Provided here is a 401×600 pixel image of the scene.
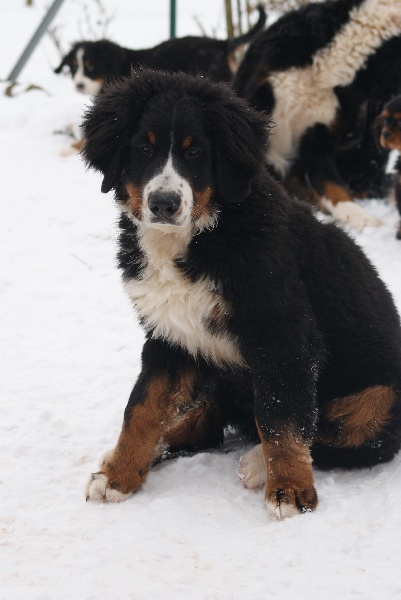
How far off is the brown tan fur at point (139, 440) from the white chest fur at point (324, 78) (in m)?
4.24

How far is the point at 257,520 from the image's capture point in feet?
11.4

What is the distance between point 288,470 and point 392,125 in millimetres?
4306

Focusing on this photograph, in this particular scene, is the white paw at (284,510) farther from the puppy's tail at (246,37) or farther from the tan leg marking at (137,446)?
the puppy's tail at (246,37)

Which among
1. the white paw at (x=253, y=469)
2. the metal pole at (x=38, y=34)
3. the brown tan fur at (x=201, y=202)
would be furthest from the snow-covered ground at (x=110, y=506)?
the metal pole at (x=38, y=34)

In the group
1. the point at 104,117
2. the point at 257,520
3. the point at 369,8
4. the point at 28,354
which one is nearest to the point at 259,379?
the point at 257,520

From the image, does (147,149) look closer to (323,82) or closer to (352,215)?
(352,215)

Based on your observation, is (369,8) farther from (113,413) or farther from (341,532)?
(341,532)

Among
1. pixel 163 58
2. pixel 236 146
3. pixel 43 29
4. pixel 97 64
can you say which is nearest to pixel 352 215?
pixel 236 146

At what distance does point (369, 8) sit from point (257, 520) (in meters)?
5.65

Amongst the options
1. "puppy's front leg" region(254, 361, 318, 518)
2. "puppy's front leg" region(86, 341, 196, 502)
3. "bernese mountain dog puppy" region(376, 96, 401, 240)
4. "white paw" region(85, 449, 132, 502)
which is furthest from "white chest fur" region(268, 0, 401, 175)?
"white paw" region(85, 449, 132, 502)

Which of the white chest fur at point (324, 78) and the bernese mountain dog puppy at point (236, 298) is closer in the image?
the bernese mountain dog puppy at point (236, 298)

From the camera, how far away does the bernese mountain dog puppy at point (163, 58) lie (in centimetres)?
1000

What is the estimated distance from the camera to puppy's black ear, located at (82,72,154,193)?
3.74 meters

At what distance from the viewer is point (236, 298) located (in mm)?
3492
